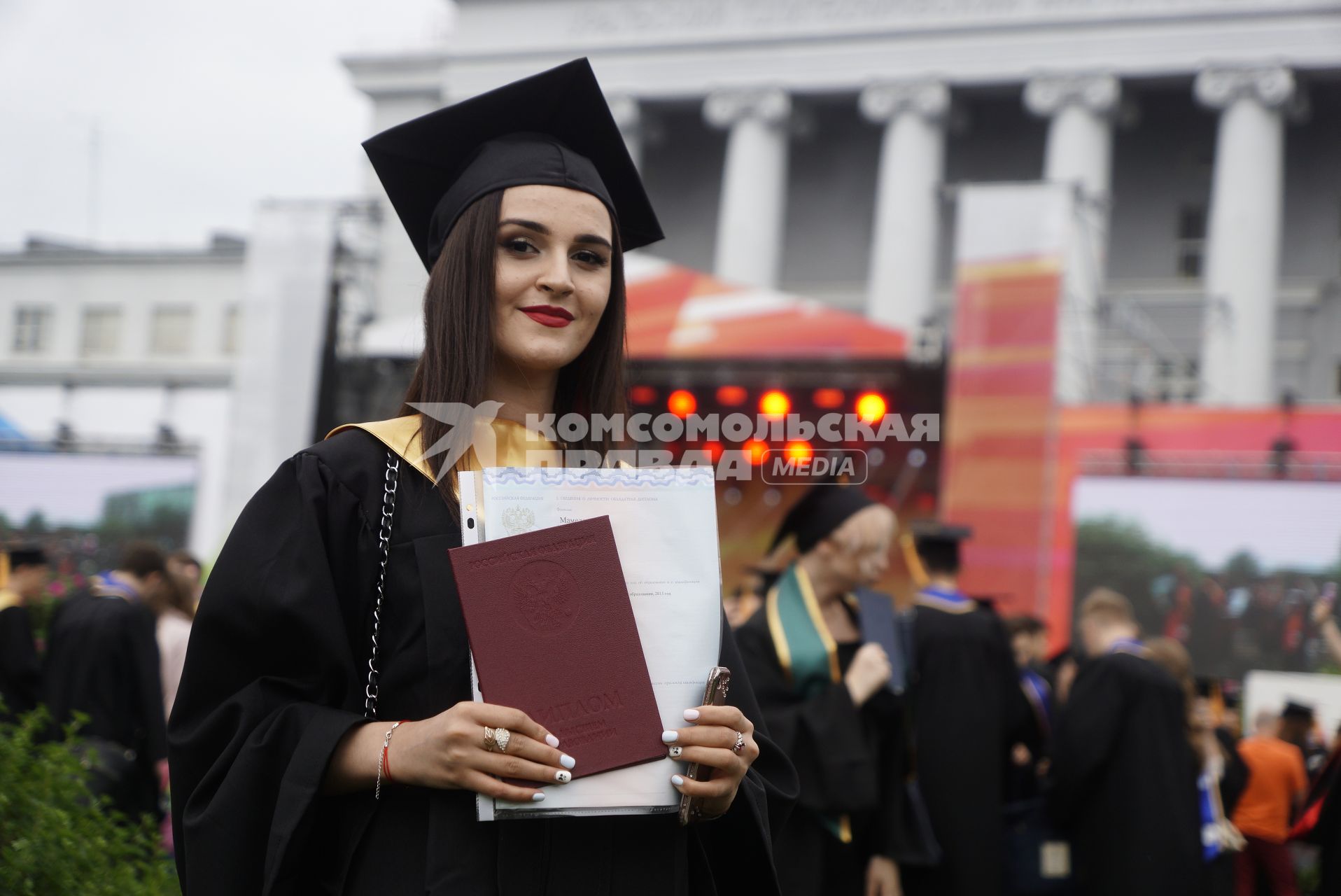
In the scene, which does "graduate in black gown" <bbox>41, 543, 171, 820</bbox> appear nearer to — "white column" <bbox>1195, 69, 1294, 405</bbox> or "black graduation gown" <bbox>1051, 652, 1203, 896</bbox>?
"black graduation gown" <bbox>1051, 652, 1203, 896</bbox>

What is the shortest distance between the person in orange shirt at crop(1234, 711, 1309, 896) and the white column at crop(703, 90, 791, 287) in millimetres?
24671

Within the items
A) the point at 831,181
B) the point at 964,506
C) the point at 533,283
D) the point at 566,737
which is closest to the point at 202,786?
the point at 566,737

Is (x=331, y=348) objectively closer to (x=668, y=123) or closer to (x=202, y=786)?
(x=202, y=786)

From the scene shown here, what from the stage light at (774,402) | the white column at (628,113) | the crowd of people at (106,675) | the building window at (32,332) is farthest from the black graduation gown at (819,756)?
the building window at (32,332)

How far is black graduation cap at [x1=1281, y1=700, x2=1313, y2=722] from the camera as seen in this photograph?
8289mm

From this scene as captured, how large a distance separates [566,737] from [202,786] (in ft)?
1.75

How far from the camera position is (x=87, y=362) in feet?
134

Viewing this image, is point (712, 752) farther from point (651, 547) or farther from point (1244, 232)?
point (1244, 232)

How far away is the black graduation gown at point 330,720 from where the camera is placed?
174 cm

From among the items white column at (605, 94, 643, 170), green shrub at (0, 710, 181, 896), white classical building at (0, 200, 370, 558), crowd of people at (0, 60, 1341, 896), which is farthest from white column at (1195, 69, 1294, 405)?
crowd of people at (0, 60, 1341, 896)

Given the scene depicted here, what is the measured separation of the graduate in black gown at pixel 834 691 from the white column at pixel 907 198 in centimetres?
2472

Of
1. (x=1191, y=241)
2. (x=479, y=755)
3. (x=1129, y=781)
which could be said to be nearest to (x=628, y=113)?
(x=1191, y=241)

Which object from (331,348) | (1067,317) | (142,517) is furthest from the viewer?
(142,517)

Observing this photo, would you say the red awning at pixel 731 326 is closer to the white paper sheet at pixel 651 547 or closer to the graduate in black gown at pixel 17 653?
the graduate in black gown at pixel 17 653
